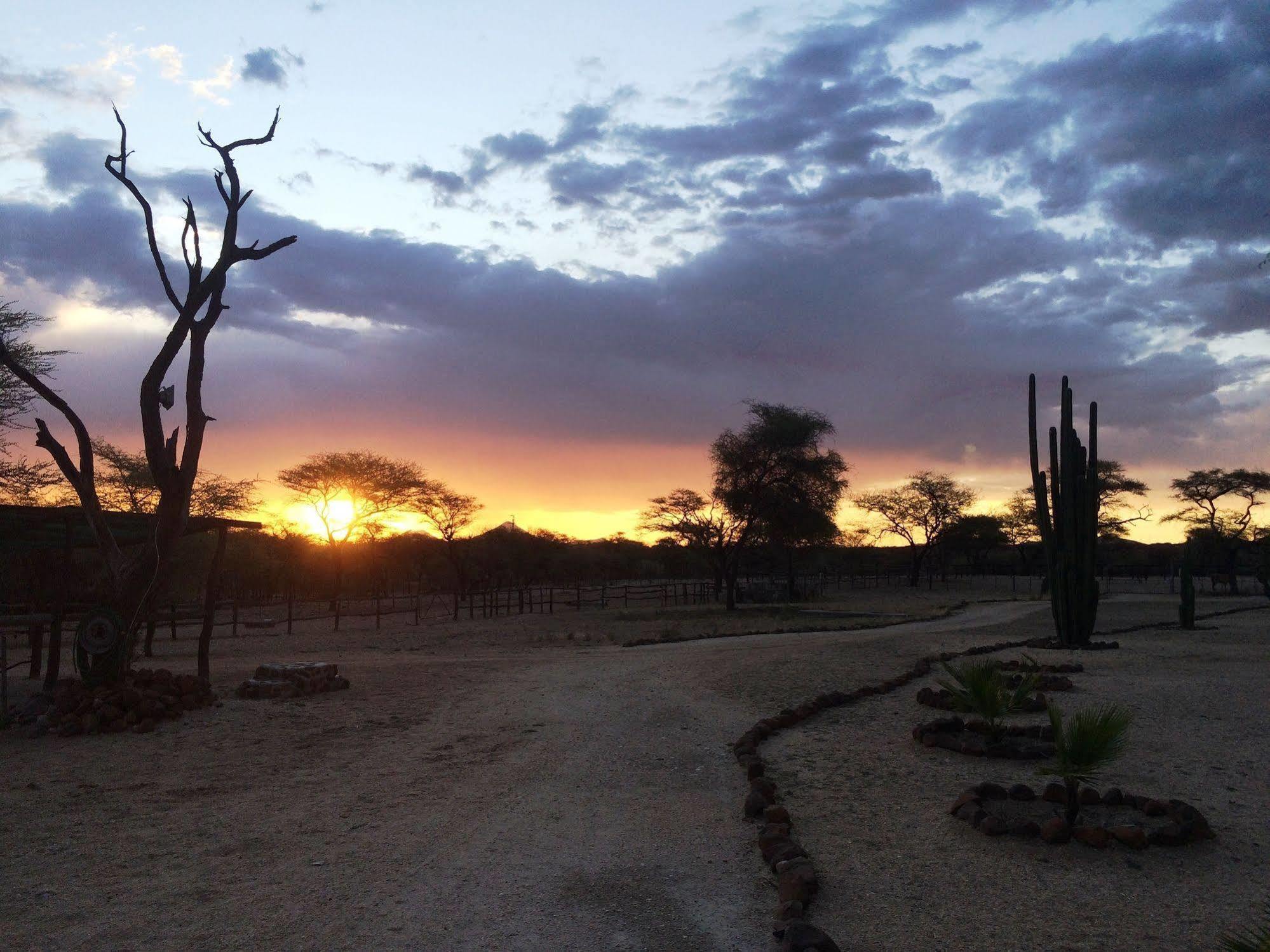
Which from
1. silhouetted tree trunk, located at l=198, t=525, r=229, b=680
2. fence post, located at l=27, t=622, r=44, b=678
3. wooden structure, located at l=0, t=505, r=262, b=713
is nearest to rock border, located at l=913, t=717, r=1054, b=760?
wooden structure, located at l=0, t=505, r=262, b=713

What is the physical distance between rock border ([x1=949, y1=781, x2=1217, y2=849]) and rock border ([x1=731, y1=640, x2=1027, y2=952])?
4.32ft

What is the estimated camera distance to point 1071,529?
Answer: 761 inches

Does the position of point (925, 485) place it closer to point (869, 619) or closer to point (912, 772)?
point (869, 619)

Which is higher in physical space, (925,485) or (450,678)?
(925,485)

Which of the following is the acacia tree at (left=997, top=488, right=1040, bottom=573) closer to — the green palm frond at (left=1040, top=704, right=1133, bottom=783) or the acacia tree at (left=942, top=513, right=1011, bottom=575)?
the acacia tree at (left=942, top=513, right=1011, bottom=575)

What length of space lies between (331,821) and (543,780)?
6.27 ft

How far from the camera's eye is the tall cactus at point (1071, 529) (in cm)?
1886

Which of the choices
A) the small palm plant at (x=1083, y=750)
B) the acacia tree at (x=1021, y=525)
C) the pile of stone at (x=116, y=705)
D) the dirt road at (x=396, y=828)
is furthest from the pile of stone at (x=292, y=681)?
the acacia tree at (x=1021, y=525)

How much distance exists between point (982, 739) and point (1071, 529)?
12.8m

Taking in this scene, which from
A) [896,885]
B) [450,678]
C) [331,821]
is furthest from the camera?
[450,678]

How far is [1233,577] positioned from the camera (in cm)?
4600

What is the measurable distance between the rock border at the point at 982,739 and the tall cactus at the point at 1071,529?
35.4 ft

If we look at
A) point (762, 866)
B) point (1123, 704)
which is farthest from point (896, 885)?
point (1123, 704)

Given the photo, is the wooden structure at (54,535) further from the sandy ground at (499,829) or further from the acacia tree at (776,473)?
Answer: the acacia tree at (776,473)
